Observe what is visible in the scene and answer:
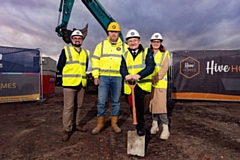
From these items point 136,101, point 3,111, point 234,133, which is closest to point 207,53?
point 234,133

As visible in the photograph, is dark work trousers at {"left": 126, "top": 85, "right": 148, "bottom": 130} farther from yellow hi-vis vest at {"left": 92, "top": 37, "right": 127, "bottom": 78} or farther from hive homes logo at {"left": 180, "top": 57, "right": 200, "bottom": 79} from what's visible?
hive homes logo at {"left": 180, "top": 57, "right": 200, "bottom": 79}

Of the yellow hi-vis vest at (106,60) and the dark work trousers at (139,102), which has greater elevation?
the yellow hi-vis vest at (106,60)

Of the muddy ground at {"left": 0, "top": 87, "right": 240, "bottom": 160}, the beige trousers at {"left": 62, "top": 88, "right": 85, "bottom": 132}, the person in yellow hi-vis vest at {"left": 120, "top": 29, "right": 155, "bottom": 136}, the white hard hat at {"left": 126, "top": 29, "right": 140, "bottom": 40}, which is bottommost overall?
the muddy ground at {"left": 0, "top": 87, "right": 240, "bottom": 160}

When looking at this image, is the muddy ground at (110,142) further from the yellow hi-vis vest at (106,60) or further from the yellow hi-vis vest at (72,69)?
the yellow hi-vis vest at (106,60)

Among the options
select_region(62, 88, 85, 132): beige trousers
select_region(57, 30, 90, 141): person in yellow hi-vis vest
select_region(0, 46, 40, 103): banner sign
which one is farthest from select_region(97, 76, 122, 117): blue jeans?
select_region(0, 46, 40, 103): banner sign

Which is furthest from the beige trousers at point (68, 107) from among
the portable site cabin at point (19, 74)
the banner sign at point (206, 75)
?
the banner sign at point (206, 75)

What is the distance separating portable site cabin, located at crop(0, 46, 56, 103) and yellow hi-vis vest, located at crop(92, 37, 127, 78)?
5.47 metres

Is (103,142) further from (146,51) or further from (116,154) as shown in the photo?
(146,51)

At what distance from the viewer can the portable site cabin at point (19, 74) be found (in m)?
7.56

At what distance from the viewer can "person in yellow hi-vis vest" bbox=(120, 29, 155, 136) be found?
305cm

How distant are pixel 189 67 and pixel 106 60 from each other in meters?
6.25

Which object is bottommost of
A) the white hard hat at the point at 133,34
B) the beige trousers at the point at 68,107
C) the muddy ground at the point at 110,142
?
the muddy ground at the point at 110,142

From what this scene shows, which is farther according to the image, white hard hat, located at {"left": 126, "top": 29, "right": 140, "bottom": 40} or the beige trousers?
the beige trousers

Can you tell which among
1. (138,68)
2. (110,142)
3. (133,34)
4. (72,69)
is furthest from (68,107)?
(133,34)
